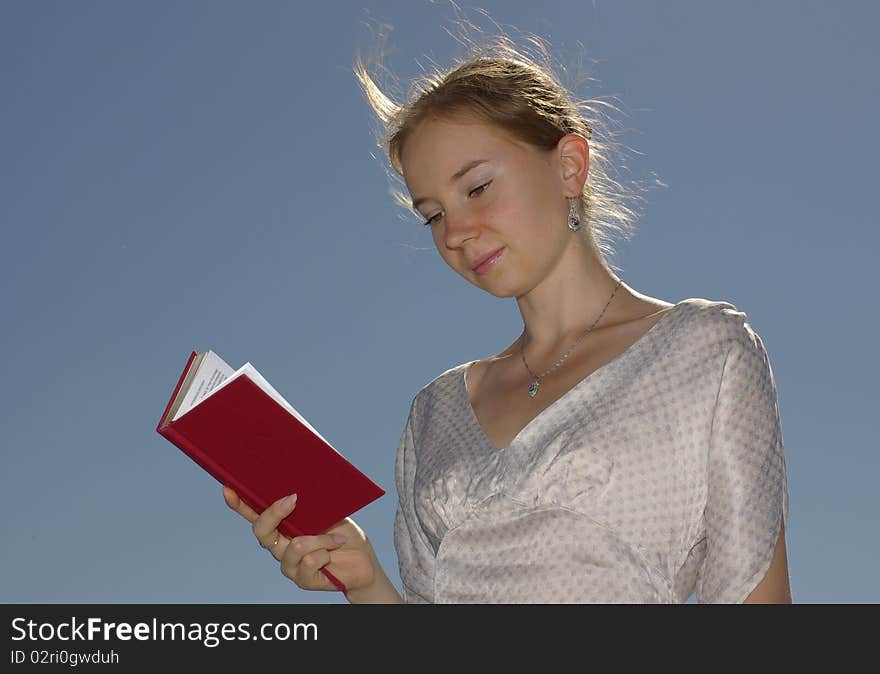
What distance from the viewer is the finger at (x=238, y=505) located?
2.65 m

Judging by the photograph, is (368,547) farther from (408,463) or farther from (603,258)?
(603,258)

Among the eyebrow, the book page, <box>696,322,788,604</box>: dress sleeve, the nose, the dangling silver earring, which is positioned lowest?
<box>696,322,788,604</box>: dress sleeve

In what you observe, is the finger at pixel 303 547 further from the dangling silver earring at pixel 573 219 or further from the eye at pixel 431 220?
the dangling silver earring at pixel 573 219

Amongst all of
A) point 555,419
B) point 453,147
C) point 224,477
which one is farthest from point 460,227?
point 224,477

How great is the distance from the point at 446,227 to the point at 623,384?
586mm

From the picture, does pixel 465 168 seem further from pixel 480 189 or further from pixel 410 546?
pixel 410 546

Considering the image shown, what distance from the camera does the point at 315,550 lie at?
2740mm

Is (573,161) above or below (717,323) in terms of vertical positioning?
above

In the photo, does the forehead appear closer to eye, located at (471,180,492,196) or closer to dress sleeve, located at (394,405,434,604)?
eye, located at (471,180,492,196)

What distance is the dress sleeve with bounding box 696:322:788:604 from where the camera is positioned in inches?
94.6

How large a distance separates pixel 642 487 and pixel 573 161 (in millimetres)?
904

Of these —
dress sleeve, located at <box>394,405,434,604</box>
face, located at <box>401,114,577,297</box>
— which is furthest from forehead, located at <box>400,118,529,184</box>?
dress sleeve, located at <box>394,405,434,604</box>
